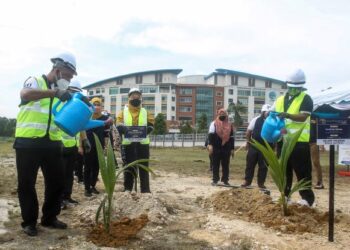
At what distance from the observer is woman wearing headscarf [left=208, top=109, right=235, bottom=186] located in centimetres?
877

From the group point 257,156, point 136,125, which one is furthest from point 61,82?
point 257,156

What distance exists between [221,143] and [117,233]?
4.88 m

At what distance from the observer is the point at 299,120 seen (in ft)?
17.5

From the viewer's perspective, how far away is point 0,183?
26.0 feet

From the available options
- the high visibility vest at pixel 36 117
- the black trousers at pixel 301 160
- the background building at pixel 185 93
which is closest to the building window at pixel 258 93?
the background building at pixel 185 93

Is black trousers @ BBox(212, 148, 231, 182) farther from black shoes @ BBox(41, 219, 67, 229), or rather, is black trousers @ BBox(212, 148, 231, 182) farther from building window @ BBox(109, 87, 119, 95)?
building window @ BBox(109, 87, 119, 95)

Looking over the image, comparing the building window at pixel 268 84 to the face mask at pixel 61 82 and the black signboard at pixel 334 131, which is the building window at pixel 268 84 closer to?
the black signboard at pixel 334 131

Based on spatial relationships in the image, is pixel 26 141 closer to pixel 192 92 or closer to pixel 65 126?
pixel 65 126

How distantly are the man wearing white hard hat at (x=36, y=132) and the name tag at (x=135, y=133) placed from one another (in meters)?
2.16

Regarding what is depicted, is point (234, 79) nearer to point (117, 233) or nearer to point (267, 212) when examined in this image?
point (267, 212)

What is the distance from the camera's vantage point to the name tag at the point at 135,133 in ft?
21.5

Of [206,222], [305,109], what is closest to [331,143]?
[305,109]

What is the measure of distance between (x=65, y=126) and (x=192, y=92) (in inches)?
3676

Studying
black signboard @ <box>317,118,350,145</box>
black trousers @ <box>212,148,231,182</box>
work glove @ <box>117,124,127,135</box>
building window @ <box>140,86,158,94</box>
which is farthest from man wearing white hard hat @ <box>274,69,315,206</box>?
building window @ <box>140,86,158,94</box>
